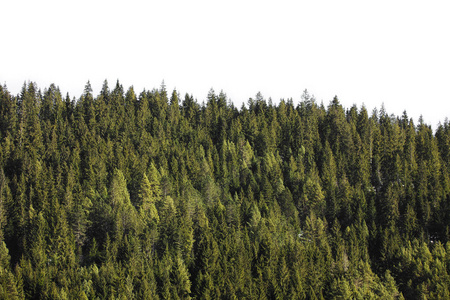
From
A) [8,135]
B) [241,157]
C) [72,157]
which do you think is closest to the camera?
[72,157]

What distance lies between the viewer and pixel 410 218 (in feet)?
322

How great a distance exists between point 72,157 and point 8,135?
2363cm

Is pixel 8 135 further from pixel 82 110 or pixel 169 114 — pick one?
pixel 169 114

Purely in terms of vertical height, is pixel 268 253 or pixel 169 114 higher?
pixel 169 114

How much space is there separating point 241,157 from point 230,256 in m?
50.2

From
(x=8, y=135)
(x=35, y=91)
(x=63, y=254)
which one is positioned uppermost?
(x=35, y=91)

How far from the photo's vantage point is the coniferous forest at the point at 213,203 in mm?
72062

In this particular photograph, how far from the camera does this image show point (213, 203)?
101 m

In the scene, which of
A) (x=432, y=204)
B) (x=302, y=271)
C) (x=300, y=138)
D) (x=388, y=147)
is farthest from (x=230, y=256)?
(x=388, y=147)

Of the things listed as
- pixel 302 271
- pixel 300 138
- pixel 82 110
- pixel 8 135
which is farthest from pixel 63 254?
pixel 300 138

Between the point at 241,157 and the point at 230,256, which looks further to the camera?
the point at 241,157

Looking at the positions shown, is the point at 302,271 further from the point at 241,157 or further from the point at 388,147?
the point at 388,147

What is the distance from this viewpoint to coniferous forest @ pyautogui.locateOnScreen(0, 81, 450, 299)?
236 feet

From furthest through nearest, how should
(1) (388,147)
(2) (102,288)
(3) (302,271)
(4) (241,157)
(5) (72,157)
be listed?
(1) (388,147), (4) (241,157), (5) (72,157), (3) (302,271), (2) (102,288)
